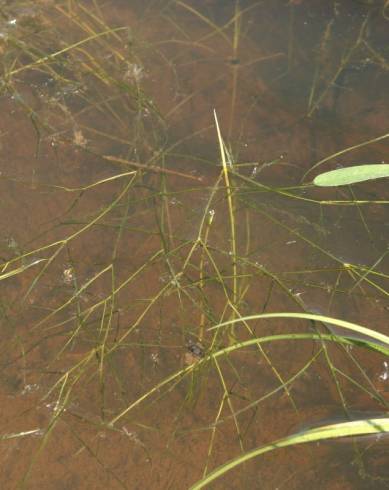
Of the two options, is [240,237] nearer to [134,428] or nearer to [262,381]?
[262,381]

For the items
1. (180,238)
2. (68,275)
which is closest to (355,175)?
(180,238)

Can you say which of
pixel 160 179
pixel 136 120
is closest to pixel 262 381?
pixel 160 179

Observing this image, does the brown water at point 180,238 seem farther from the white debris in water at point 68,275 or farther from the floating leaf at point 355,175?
the floating leaf at point 355,175

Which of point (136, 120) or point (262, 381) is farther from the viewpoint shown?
point (136, 120)

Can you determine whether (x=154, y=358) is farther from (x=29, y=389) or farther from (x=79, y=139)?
(x=79, y=139)

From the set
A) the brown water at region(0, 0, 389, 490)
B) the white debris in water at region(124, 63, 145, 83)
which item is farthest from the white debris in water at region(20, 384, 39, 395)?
the white debris in water at region(124, 63, 145, 83)

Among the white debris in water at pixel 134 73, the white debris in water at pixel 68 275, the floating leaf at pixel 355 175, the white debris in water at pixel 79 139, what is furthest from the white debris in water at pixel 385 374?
the white debris in water at pixel 134 73

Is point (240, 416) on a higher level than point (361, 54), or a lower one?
lower
